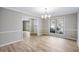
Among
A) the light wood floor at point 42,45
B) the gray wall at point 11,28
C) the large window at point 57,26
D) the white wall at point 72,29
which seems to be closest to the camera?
the light wood floor at point 42,45

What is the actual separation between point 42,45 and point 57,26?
759 mm

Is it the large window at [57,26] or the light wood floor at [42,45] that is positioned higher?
the large window at [57,26]

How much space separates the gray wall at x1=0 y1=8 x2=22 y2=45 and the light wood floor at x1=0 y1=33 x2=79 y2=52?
0.68 feet

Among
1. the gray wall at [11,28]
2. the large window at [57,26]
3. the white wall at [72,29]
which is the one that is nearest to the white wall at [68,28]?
the white wall at [72,29]

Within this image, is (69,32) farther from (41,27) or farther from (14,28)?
(14,28)

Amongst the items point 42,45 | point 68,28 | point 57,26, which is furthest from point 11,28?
point 68,28

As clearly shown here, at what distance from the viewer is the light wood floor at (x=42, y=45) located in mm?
1964

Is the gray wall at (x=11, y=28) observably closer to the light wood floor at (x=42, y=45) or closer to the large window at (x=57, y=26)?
the light wood floor at (x=42, y=45)

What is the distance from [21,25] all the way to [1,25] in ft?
1.82

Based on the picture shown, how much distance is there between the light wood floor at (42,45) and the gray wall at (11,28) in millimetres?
206

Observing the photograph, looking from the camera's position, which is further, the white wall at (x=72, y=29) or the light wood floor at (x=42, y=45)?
the white wall at (x=72, y=29)

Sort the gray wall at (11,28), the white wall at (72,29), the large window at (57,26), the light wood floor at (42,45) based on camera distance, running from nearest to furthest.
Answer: the light wood floor at (42,45) < the gray wall at (11,28) < the white wall at (72,29) < the large window at (57,26)
